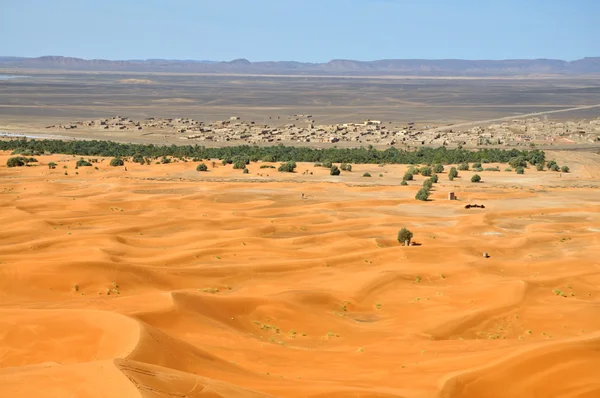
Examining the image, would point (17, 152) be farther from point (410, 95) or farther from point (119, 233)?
point (410, 95)

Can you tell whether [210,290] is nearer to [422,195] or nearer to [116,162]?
[422,195]

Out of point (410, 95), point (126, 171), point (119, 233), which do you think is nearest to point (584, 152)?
point (126, 171)

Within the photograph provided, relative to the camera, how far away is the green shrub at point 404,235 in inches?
1029

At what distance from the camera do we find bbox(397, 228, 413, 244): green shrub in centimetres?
2614

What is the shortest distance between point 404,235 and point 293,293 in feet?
27.9

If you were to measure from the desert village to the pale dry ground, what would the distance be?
125ft

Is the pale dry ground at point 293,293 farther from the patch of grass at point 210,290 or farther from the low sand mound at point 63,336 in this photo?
the patch of grass at point 210,290

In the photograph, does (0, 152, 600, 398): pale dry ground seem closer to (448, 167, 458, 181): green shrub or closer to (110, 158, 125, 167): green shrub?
(448, 167, 458, 181): green shrub

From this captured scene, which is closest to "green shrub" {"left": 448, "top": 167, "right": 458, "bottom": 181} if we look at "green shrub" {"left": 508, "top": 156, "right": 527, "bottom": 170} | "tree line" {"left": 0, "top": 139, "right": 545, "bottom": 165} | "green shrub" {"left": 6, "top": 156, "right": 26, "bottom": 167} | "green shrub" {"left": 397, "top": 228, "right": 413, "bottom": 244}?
"green shrub" {"left": 508, "top": 156, "right": 527, "bottom": 170}

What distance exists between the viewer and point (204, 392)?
983 cm

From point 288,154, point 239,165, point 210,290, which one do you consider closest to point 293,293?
point 210,290

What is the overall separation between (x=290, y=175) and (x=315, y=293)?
97.6 ft

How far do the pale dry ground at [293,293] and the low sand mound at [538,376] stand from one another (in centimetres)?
3

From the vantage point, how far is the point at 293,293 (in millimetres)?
18594
